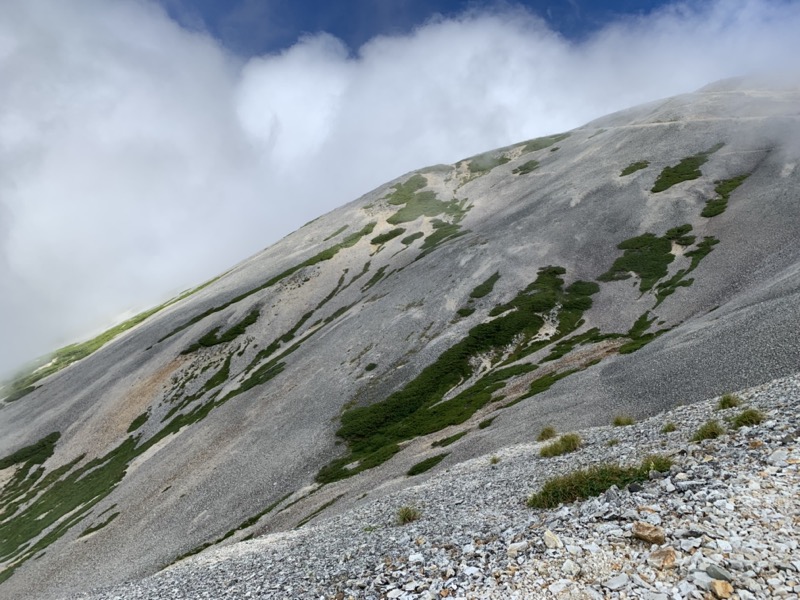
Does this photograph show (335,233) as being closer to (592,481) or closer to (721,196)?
(721,196)

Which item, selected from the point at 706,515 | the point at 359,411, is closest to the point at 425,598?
the point at 706,515

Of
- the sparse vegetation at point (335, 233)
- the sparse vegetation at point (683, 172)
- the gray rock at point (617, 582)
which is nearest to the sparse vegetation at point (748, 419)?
the gray rock at point (617, 582)

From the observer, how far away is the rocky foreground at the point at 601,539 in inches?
460

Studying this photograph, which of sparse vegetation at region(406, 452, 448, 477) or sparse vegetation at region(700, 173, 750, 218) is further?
sparse vegetation at region(700, 173, 750, 218)

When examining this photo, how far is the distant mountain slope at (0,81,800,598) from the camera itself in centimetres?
4809

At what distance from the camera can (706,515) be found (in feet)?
44.0

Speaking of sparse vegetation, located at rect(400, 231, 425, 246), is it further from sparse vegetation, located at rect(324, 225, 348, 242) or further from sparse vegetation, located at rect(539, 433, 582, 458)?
sparse vegetation, located at rect(539, 433, 582, 458)

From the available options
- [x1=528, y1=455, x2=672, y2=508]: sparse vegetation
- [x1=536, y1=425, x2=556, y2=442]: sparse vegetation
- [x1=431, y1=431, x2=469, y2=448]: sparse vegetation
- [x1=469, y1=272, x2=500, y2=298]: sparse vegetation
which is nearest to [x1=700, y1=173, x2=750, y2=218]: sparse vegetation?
[x1=469, y1=272, x2=500, y2=298]: sparse vegetation

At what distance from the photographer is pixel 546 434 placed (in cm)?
3634

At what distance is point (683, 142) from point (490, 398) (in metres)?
111

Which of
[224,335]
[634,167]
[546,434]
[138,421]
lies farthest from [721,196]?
[138,421]

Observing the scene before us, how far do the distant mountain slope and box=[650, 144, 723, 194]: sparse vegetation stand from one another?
0.72 meters

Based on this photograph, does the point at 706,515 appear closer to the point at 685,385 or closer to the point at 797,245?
the point at 685,385

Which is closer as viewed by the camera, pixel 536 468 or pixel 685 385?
pixel 536 468
